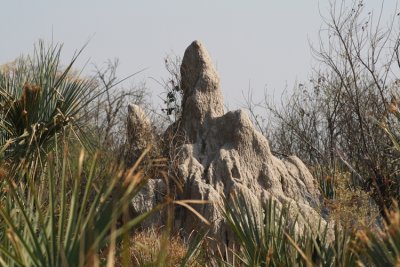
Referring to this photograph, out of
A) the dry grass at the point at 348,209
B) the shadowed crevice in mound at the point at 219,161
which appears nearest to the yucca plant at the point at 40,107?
the dry grass at the point at 348,209

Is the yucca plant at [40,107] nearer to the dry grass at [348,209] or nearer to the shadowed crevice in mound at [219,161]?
the dry grass at [348,209]

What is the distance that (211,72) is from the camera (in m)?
13.9

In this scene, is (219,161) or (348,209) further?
(219,161)

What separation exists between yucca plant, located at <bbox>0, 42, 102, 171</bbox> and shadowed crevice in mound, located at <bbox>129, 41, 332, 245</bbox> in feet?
12.3

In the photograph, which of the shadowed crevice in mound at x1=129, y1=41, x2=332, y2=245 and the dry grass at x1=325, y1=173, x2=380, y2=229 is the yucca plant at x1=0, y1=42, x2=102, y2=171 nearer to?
the dry grass at x1=325, y1=173, x2=380, y2=229

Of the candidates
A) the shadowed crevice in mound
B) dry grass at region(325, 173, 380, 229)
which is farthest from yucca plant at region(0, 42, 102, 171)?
the shadowed crevice in mound

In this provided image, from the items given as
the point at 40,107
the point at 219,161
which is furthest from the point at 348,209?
the point at 219,161

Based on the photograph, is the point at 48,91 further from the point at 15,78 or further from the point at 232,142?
the point at 232,142

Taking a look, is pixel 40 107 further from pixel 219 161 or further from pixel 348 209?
pixel 219 161

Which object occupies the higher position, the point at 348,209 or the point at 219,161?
the point at 219,161

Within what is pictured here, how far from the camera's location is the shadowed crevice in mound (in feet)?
38.5

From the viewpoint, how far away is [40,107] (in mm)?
7414

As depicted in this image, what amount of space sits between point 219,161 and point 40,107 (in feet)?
16.4

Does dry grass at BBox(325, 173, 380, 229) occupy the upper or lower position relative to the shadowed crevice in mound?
lower
